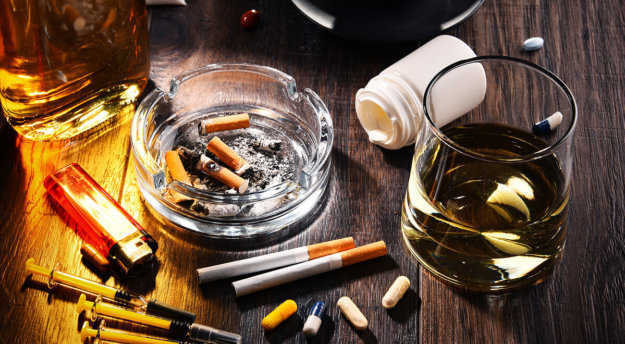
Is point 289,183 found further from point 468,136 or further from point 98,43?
point 98,43

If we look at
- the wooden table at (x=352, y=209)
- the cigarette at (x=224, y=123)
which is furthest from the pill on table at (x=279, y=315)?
the cigarette at (x=224, y=123)

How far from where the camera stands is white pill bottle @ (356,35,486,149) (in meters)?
1.07

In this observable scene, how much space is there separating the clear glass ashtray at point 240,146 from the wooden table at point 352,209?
0.04m

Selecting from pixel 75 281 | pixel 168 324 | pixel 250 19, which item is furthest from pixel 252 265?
pixel 250 19

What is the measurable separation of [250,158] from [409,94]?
27 centimetres

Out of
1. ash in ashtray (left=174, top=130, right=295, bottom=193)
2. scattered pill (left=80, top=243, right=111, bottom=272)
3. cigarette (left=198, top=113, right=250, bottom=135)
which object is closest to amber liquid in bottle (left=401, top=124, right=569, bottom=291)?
ash in ashtray (left=174, top=130, right=295, bottom=193)

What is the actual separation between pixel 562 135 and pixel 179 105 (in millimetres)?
641

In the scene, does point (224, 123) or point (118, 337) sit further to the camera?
point (224, 123)

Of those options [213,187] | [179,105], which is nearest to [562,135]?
[213,187]

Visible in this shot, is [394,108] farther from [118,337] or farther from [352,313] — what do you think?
[118,337]

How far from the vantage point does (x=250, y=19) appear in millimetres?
1401

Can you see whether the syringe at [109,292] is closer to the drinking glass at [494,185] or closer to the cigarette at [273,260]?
the cigarette at [273,260]

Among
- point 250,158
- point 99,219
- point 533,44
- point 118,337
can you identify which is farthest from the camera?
point 533,44

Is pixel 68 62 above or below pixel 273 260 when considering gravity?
above
